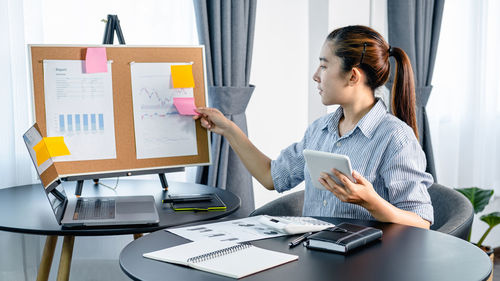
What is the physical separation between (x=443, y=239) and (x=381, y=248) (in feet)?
0.62

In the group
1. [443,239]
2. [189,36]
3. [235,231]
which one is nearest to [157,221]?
[235,231]

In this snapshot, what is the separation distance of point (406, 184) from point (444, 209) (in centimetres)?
40

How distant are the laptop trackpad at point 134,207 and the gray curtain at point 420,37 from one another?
2098mm

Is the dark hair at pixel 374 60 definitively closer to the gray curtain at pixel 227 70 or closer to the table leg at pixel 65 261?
the gray curtain at pixel 227 70

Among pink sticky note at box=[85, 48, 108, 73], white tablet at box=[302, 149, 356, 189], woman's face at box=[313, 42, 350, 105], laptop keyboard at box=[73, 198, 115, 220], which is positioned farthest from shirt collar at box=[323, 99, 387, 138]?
pink sticky note at box=[85, 48, 108, 73]

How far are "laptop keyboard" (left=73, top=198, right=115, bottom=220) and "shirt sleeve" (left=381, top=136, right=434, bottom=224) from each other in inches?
31.9

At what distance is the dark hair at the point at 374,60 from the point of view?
182cm

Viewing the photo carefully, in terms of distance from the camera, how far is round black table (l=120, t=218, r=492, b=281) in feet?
3.81

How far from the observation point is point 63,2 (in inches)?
92.0

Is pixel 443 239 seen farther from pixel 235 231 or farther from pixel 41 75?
pixel 41 75

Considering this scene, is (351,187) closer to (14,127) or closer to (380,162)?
(380,162)

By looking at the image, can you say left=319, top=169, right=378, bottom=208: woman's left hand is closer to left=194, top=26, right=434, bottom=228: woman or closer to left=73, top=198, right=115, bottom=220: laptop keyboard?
left=194, top=26, right=434, bottom=228: woman

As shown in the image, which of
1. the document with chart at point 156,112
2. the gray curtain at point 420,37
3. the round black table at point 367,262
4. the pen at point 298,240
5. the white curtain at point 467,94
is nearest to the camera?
the round black table at point 367,262

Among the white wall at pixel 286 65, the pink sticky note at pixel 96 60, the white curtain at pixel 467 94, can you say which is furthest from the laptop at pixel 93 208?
the white curtain at pixel 467 94
